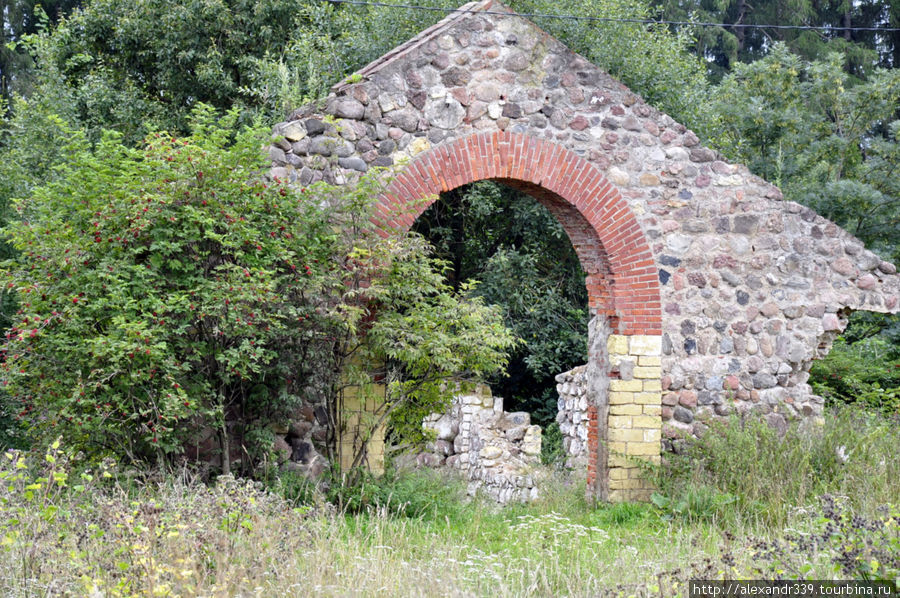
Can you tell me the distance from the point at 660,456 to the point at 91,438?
5.02 metres

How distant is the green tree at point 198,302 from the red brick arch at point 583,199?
1.18 meters

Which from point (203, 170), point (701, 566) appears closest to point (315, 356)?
point (203, 170)

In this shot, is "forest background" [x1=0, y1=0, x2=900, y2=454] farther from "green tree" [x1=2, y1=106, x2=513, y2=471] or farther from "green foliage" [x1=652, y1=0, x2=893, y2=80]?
"green foliage" [x1=652, y1=0, x2=893, y2=80]

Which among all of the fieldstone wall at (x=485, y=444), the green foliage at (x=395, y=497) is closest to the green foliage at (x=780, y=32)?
the fieldstone wall at (x=485, y=444)

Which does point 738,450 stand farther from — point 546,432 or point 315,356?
point 546,432

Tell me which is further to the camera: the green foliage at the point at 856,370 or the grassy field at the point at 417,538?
the green foliage at the point at 856,370

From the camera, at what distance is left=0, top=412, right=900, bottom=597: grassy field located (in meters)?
3.84

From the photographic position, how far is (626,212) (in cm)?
788

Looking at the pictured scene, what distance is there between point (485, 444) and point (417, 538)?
627cm

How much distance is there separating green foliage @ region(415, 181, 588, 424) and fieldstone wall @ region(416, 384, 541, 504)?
3.06ft

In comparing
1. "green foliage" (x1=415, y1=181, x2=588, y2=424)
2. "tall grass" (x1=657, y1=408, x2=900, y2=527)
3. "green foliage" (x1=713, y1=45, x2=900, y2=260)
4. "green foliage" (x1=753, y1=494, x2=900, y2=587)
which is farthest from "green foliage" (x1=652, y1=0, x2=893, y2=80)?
"green foliage" (x1=753, y1=494, x2=900, y2=587)

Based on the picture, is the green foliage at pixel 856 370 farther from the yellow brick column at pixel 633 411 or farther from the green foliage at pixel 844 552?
the green foliage at pixel 844 552

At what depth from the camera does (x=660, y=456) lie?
26.0 ft

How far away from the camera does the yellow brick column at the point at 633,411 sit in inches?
308
